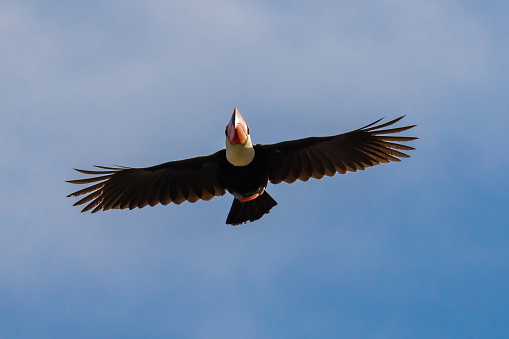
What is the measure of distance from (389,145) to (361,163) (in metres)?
0.53

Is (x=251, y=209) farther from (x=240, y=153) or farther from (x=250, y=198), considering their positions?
(x=240, y=153)

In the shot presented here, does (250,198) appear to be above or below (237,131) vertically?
below

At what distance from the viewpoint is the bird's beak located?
11.8 m

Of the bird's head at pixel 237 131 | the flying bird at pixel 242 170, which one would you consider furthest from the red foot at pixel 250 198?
the bird's head at pixel 237 131

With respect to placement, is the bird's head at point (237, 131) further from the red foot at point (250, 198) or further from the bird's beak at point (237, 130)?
the red foot at point (250, 198)

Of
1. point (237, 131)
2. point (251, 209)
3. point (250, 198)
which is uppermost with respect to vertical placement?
point (237, 131)

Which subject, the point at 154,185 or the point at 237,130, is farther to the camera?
the point at 154,185

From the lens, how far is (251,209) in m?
12.3

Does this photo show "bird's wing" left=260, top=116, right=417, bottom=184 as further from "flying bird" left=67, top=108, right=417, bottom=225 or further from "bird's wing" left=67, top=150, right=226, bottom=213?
"bird's wing" left=67, top=150, right=226, bottom=213

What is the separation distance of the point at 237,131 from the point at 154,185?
199cm

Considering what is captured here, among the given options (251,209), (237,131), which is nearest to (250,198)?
(251,209)

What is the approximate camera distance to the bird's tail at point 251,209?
40.4ft

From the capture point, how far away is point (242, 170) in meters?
12.0

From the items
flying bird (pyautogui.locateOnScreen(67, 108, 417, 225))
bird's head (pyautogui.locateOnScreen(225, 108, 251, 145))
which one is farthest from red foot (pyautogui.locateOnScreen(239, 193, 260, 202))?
bird's head (pyautogui.locateOnScreen(225, 108, 251, 145))
